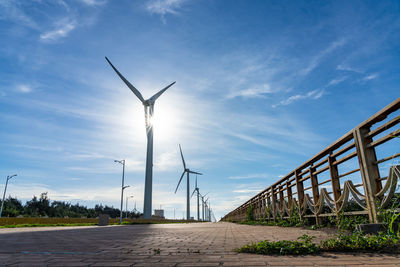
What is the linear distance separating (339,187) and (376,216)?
208cm

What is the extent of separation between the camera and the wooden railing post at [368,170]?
16.6ft

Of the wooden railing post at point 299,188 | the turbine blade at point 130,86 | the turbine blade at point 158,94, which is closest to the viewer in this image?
the wooden railing post at point 299,188

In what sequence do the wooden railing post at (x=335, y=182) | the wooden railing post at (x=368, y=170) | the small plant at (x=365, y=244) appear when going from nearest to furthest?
the small plant at (x=365, y=244)
the wooden railing post at (x=368, y=170)
the wooden railing post at (x=335, y=182)

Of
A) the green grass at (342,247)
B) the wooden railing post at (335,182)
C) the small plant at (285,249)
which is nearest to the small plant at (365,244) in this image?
the green grass at (342,247)

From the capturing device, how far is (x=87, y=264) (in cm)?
308

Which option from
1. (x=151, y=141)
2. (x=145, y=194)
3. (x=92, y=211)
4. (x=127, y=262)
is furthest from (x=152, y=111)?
(x=92, y=211)

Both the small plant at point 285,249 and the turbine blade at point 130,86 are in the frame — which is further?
the turbine blade at point 130,86

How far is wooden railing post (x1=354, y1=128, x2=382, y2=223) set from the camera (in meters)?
5.06

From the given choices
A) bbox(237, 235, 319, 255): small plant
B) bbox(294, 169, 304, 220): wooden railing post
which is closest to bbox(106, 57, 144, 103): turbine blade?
bbox(294, 169, 304, 220): wooden railing post

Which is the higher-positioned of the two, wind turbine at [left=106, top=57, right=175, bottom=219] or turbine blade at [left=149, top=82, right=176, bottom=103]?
turbine blade at [left=149, top=82, right=176, bottom=103]

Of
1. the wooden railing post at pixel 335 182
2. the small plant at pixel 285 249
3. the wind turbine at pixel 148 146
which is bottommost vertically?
the small plant at pixel 285 249

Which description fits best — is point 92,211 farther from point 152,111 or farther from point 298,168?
point 298,168

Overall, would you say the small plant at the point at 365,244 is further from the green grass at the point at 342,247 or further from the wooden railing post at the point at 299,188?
the wooden railing post at the point at 299,188

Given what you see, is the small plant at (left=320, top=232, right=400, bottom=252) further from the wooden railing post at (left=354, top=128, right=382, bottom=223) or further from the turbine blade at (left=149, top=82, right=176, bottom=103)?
the turbine blade at (left=149, top=82, right=176, bottom=103)
